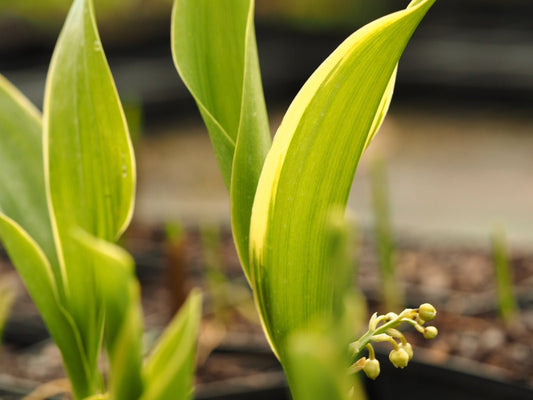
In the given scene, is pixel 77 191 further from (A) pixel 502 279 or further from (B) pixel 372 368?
(A) pixel 502 279

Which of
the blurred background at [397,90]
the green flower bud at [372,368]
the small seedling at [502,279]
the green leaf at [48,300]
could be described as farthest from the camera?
the blurred background at [397,90]

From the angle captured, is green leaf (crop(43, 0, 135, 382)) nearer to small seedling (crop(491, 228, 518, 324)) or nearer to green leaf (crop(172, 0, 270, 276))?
green leaf (crop(172, 0, 270, 276))

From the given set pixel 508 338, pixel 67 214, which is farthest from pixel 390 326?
pixel 508 338

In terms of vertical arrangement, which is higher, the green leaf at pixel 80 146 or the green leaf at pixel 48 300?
the green leaf at pixel 80 146

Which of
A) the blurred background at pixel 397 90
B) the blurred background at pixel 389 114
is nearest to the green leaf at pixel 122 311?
the blurred background at pixel 389 114

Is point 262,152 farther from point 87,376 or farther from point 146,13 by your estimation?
point 146,13

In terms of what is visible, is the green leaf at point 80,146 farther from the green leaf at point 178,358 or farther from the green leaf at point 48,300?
the green leaf at point 178,358
